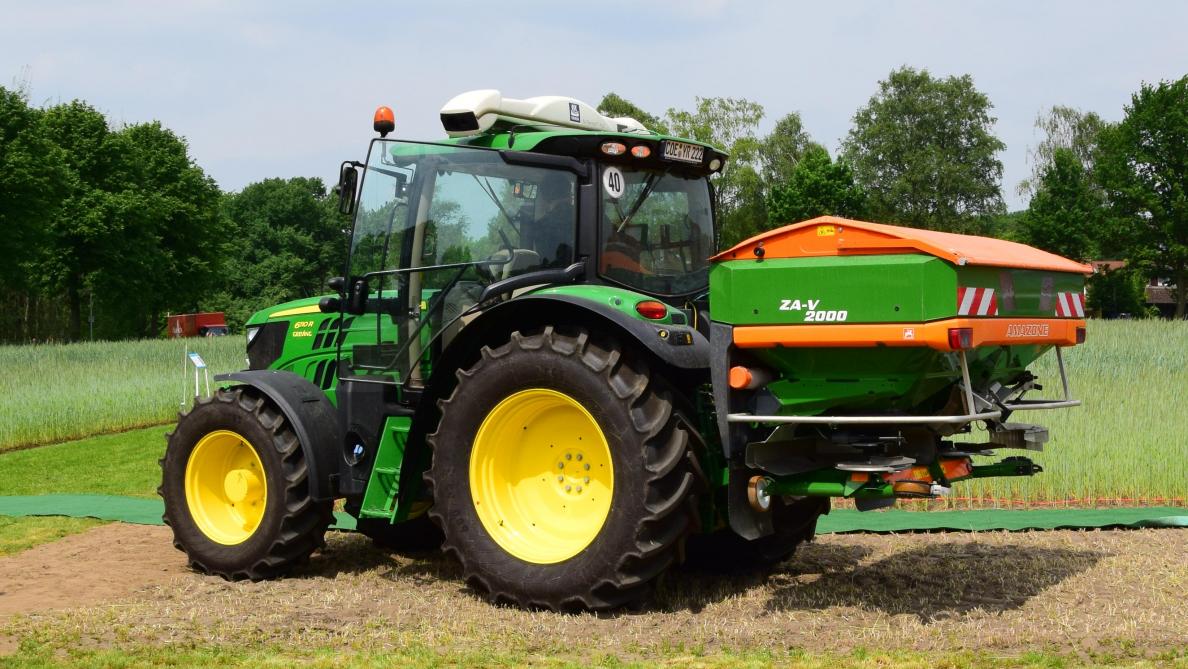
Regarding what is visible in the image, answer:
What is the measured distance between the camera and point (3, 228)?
39.9 m

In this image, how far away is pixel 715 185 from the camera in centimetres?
3791

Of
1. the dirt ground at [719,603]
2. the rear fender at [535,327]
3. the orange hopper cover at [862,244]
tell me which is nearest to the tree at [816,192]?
the dirt ground at [719,603]

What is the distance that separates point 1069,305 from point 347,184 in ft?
13.1

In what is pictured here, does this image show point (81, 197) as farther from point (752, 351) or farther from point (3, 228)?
point (752, 351)

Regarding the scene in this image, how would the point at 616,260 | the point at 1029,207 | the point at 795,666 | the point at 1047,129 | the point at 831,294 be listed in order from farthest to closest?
the point at 1047,129 < the point at 1029,207 < the point at 616,260 < the point at 831,294 < the point at 795,666

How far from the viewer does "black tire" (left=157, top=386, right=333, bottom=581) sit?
7.07m

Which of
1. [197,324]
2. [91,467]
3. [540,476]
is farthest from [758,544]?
[197,324]

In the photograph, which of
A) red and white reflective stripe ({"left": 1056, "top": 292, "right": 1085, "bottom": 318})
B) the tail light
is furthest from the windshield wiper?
red and white reflective stripe ({"left": 1056, "top": 292, "right": 1085, "bottom": 318})

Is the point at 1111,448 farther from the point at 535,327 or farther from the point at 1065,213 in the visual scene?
the point at 1065,213

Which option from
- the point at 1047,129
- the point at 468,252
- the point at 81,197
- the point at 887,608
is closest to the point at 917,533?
the point at 887,608

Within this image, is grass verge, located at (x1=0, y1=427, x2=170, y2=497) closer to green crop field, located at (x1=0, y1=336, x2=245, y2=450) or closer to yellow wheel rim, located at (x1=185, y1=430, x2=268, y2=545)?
green crop field, located at (x1=0, y1=336, x2=245, y2=450)

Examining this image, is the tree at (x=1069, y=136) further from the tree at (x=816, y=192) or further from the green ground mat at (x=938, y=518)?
the green ground mat at (x=938, y=518)

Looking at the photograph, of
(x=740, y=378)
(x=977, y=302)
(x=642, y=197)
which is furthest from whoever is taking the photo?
(x=642, y=197)

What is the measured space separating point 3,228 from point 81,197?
7.66 meters
